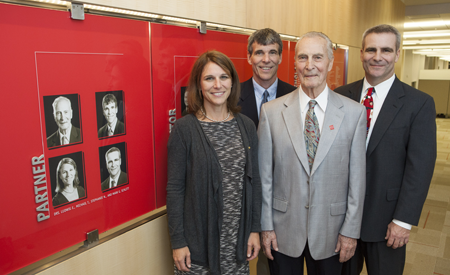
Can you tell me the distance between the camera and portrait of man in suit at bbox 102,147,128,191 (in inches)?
66.7

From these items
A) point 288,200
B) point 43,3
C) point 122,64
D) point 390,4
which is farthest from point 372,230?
point 390,4

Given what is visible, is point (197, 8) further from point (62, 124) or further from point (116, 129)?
point (62, 124)

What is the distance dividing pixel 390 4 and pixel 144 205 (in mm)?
6769

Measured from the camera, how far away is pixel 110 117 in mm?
1681

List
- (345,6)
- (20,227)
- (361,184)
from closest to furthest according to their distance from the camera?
(20,227) → (361,184) → (345,6)

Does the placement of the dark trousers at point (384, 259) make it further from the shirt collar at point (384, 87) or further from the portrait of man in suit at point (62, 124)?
the portrait of man in suit at point (62, 124)

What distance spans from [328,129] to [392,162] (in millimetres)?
555

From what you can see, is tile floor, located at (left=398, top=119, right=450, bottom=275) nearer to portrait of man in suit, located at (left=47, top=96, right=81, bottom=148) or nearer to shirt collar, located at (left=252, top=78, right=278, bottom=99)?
shirt collar, located at (left=252, top=78, right=278, bottom=99)

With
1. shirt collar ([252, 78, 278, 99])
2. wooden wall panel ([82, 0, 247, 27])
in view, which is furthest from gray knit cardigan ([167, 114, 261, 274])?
shirt collar ([252, 78, 278, 99])

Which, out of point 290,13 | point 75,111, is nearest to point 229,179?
point 75,111

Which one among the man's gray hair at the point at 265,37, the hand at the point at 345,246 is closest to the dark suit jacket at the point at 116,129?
the man's gray hair at the point at 265,37

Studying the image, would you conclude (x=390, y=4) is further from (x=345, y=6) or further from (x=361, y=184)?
(x=361, y=184)

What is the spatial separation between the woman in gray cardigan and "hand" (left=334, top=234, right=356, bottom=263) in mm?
471

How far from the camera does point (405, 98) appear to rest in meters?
2.07
